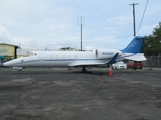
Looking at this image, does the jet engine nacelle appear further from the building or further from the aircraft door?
the building

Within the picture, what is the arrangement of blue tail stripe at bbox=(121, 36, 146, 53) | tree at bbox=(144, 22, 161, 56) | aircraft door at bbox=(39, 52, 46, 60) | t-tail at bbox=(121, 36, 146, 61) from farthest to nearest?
1. tree at bbox=(144, 22, 161, 56)
2. blue tail stripe at bbox=(121, 36, 146, 53)
3. t-tail at bbox=(121, 36, 146, 61)
4. aircraft door at bbox=(39, 52, 46, 60)

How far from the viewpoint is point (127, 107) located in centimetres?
723

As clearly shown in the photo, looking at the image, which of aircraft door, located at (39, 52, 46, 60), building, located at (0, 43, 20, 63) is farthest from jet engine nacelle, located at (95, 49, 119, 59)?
building, located at (0, 43, 20, 63)

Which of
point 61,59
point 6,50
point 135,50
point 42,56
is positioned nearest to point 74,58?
point 61,59

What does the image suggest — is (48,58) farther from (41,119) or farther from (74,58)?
(41,119)

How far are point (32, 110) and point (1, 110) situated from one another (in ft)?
3.04

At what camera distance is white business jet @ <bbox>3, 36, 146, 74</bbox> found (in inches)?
993

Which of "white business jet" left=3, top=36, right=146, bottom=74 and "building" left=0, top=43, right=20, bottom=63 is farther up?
"building" left=0, top=43, right=20, bottom=63

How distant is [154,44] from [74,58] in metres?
33.1

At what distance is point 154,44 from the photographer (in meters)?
53.9

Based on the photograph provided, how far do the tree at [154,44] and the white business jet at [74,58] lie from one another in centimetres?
2626

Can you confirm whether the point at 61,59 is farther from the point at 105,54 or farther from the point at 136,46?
the point at 136,46

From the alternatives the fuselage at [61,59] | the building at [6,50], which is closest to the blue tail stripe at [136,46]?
the fuselage at [61,59]

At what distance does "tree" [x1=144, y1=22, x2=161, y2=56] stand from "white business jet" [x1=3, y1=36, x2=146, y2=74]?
26.3 metres
